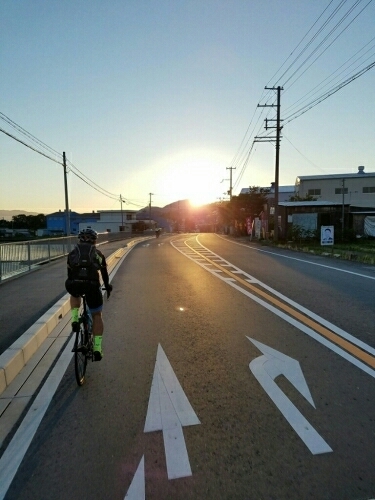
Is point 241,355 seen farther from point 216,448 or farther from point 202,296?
point 202,296

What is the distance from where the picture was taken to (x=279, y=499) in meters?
2.33

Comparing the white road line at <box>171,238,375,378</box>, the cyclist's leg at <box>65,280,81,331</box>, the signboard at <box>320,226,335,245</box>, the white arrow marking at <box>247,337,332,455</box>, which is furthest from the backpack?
the signboard at <box>320,226,335,245</box>

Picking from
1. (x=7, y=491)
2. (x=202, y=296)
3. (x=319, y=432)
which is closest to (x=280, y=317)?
(x=202, y=296)

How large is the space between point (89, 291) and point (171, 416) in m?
1.83

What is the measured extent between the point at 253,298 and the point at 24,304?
5416mm

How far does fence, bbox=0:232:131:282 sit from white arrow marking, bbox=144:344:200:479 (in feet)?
27.3

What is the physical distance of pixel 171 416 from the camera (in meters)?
3.32

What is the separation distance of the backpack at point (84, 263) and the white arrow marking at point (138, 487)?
7.30 feet

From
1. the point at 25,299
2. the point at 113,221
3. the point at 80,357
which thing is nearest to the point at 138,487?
the point at 80,357

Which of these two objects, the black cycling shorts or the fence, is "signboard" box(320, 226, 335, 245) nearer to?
the fence

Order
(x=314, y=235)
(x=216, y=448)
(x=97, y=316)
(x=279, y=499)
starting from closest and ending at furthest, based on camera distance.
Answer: (x=279, y=499) < (x=216, y=448) < (x=97, y=316) < (x=314, y=235)

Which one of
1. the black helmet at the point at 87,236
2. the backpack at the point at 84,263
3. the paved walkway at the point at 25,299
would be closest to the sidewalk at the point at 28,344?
the paved walkway at the point at 25,299

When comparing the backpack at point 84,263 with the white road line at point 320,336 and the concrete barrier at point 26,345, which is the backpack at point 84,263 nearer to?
the concrete barrier at point 26,345

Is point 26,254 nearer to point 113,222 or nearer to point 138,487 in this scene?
point 138,487
